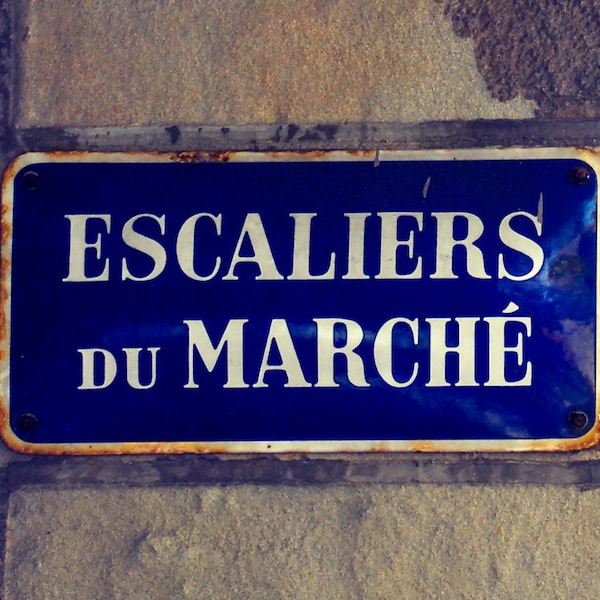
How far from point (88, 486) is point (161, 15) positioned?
0.77 meters

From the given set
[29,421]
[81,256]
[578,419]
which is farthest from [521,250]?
[29,421]

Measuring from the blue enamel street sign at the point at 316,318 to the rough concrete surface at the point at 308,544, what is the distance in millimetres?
85

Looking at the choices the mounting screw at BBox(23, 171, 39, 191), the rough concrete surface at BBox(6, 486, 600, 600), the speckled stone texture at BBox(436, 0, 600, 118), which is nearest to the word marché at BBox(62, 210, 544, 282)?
the mounting screw at BBox(23, 171, 39, 191)

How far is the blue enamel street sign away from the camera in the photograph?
114cm

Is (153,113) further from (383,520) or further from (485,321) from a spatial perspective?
(383,520)

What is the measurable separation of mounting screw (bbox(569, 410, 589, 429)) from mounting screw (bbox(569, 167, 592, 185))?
0.36m

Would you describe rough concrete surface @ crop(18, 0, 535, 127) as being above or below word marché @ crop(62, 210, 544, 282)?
above

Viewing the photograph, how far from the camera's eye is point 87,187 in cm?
116

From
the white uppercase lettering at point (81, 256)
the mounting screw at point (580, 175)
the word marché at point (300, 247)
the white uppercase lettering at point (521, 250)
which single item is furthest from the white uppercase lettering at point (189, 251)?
the mounting screw at point (580, 175)

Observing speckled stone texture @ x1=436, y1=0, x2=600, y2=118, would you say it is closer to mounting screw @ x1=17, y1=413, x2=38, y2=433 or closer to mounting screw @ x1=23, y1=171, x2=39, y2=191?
mounting screw @ x1=23, y1=171, x2=39, y2=191

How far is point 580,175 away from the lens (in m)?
1.15

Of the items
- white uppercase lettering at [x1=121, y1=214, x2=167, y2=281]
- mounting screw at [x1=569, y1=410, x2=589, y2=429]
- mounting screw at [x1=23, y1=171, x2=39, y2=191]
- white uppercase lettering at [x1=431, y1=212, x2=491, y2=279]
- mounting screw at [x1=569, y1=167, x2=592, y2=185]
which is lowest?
mounting screw at [x1=569, y1=410, x2=589, y2=429]

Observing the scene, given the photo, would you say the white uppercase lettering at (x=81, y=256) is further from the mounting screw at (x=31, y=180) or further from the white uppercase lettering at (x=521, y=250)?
the white uppercase lettering at (x=521, y=250)

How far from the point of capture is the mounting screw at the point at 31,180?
116cm
